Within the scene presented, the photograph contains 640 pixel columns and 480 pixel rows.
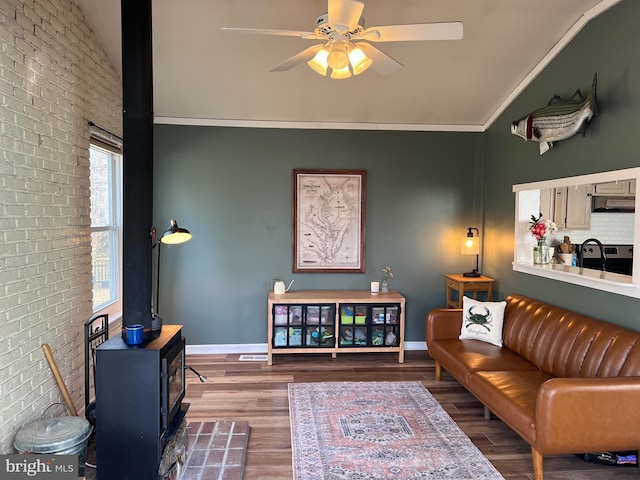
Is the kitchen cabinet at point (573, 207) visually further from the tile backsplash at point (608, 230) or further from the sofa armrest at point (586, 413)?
the sofa armrest at point (586, 413)

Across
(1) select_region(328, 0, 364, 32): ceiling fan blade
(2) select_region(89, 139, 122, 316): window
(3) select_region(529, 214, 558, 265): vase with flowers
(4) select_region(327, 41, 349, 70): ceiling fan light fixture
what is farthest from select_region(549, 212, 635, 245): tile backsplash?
(2) select_region(89, 139, 122, 316): window

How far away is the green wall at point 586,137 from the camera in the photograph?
2.88 meters

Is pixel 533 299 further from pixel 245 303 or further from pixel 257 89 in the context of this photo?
pixel 257 89

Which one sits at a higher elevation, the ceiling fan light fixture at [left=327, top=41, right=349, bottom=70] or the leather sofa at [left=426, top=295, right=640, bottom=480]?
the ceiling fan light fixture at [left=327, top=41, right=349, bottom=70]

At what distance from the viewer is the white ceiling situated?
10.7ft

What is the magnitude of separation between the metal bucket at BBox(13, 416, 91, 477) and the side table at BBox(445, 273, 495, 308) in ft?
11.5

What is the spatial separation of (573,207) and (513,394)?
176 cm

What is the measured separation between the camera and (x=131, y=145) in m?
2.52

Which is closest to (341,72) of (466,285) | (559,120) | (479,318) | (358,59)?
(358,59)

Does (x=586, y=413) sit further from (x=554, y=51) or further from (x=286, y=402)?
(x=554, y=51)

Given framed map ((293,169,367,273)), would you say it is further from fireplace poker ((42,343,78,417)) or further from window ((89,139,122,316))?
fireplace poker ((42,343,78,417))

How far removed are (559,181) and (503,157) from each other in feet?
3.49

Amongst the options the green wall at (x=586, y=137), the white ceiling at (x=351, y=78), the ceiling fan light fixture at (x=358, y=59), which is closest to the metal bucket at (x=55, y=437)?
the ceiling fan light fixture at (x=358, y=59)

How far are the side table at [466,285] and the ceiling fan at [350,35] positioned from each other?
2547mm
